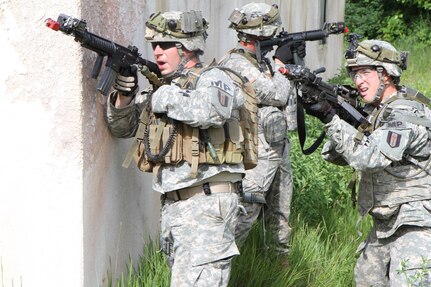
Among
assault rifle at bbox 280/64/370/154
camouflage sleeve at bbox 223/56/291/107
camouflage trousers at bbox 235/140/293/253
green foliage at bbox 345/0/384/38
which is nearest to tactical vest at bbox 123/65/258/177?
assault rifle at bbox 280/64/370/154

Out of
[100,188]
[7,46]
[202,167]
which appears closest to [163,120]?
[202,167]

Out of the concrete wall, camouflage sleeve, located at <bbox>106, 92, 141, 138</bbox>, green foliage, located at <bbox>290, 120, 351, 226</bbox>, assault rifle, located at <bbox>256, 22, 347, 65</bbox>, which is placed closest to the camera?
the concrete wall

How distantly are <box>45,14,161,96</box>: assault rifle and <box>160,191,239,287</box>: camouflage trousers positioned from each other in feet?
2.22

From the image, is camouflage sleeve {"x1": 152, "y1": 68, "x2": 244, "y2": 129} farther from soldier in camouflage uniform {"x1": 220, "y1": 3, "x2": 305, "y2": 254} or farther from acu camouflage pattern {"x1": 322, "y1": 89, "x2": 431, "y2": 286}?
soldier in camouflage uniform {"x1": 220, "y1": 3, "x2": 305, "y2": 254}

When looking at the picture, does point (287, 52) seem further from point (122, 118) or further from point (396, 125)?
point (122, 118)

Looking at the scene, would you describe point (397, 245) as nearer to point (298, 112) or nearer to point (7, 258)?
point (298, 112)

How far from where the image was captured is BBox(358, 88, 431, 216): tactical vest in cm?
414

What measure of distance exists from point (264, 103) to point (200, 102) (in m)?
1.65

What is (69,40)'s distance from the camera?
3.69 m

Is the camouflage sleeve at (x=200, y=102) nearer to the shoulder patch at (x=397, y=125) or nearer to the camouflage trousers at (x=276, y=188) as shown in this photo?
the shoulder patch at (x=397, y=125)

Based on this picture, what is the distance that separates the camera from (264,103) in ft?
17.0

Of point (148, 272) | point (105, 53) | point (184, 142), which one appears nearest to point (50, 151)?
point (105, 53)

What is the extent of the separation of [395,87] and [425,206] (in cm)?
71

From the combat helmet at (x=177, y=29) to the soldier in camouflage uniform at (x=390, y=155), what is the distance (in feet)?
2.72
